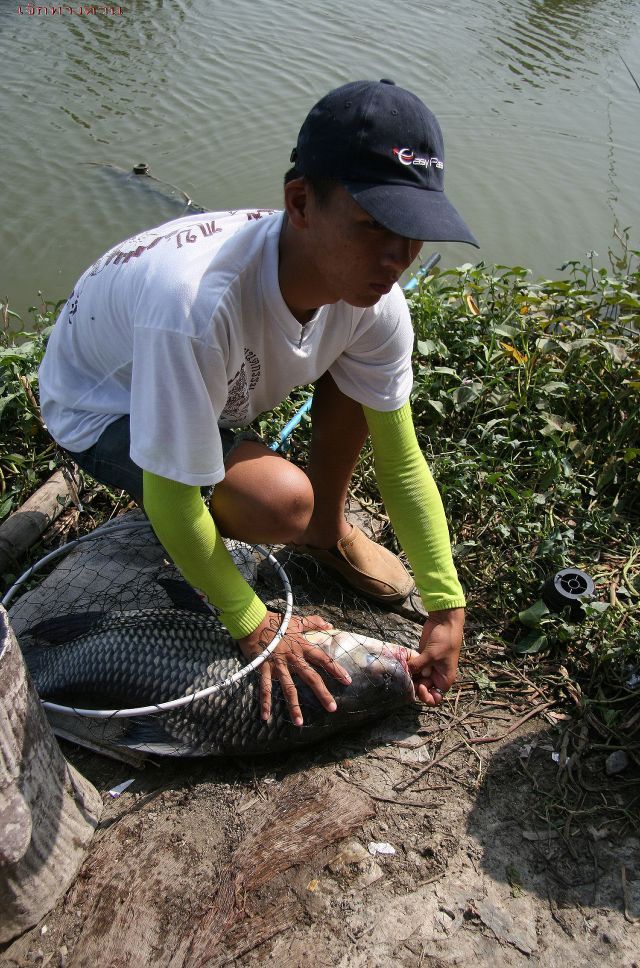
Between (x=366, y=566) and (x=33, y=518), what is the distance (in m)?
1.35

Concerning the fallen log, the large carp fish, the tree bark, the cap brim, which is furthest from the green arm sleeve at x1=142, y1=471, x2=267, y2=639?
the fallen log

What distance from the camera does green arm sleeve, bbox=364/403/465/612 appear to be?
2418 millimetres

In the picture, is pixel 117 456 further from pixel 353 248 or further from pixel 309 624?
pixel 353 248

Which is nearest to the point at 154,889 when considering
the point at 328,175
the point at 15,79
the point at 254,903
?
the point at 254,903

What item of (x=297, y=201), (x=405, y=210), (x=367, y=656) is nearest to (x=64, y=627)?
(x=367, y=656)

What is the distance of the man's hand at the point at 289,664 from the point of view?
219 centimetres

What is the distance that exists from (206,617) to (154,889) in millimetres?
821

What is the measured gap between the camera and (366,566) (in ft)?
9.36

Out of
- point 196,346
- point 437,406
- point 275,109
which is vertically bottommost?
point 437,406

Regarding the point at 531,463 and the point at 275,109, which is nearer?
the point at 531,463

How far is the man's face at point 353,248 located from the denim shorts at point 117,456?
0.67 metres

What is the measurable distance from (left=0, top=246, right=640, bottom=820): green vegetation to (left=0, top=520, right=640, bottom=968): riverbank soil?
0.23m

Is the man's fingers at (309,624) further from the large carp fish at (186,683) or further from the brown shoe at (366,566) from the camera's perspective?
the brown shoe at (366,566)

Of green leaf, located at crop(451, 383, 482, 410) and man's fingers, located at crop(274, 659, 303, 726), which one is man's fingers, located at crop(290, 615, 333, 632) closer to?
man's fingers, located at crop(274, 659, 303, 726)
